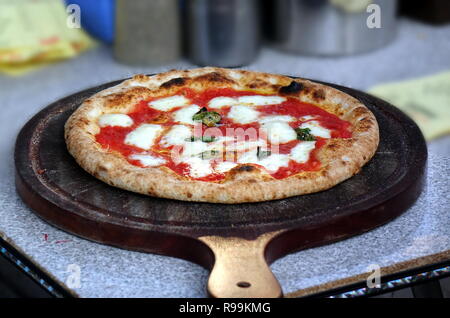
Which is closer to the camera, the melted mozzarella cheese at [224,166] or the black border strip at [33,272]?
the black border strip at [33,272]

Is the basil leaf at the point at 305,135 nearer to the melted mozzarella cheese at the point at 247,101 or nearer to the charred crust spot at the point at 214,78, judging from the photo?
the melted mozzarella cheese at the point at 247,101

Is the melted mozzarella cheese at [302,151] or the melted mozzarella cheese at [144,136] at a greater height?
the melted mozzarella cheese at [144,136]

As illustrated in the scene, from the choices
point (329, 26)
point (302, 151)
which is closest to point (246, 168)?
point (302, 151)

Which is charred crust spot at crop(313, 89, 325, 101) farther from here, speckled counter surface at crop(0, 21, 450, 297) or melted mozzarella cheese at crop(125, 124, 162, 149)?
melted mozzarella cheese at crop(125, 124, 162, 149)

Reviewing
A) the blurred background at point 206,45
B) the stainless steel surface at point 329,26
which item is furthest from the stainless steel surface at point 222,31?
the stainless steel surface at point 329,26

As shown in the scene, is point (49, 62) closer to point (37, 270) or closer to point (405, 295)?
point (405, 295)

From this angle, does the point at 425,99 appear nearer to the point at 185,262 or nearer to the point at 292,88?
the point at 292,88
